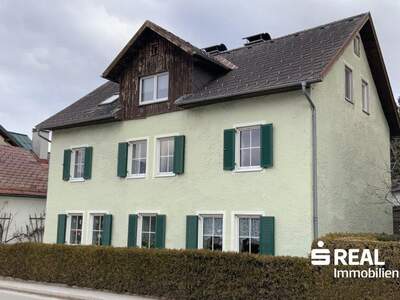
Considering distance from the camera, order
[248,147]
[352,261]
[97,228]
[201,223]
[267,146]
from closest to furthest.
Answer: [352,261] < [267,146] < [248,147] < [201,223] < [97,228]

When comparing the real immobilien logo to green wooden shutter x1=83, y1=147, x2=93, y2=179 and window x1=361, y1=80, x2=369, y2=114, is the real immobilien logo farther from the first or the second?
green wooden shutter x1=83, y1=147, x2=93, y2=179

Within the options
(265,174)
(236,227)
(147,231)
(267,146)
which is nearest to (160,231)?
(147,231)

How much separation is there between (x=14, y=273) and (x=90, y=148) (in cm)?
495

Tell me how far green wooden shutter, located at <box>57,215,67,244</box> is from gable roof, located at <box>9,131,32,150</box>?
19636 mm

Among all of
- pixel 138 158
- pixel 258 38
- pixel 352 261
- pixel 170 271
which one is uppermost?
pixel 258 38

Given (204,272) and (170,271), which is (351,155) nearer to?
(204,272)

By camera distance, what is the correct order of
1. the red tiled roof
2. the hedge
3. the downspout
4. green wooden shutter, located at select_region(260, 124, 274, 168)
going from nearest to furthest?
the hedge < the downspout < green wooden shutter, located at select_region(260, 124, 274, 168) < the red tiled roof

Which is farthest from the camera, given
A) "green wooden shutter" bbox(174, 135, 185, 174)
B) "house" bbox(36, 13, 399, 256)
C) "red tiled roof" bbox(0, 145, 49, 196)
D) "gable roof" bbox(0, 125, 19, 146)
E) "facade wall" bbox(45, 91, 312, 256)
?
"gable roof" bbox(0, 125, 19, 146)

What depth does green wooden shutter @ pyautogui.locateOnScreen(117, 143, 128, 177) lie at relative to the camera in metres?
17.1

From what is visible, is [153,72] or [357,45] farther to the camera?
[153,72]

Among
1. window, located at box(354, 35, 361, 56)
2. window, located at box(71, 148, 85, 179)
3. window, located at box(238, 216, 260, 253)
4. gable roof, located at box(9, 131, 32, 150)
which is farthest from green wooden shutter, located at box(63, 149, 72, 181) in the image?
gable roof, located at box(9, 131, 32, 150)

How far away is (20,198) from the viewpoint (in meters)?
22.0

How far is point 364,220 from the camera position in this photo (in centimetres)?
1609

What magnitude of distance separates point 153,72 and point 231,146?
4.17m
